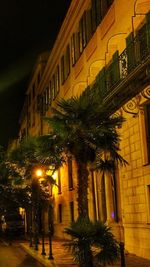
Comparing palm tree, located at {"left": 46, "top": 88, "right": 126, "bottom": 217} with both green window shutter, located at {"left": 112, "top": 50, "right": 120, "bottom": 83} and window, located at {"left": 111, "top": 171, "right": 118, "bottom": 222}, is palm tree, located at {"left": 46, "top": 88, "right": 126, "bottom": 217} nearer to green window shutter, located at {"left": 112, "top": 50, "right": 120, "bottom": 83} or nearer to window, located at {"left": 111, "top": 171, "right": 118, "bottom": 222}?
green window shutter, located at {"left": 112, "top": 50, "right": 120, "bottom": 83}

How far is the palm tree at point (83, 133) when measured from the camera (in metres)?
14.5

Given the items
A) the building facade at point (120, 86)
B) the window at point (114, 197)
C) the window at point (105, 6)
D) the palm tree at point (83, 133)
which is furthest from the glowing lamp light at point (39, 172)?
the palm tree at point (83, 133)

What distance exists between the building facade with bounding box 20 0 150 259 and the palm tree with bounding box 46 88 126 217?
223 cm

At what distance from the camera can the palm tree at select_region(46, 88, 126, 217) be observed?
14.5 metres

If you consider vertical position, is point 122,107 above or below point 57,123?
above

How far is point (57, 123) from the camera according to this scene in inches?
582

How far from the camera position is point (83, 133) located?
573 inches

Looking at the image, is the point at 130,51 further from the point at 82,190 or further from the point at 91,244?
the point at 91,244

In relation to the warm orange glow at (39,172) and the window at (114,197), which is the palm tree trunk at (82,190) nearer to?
the window at (114,197)

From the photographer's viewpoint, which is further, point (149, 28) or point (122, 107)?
point (122, 107)

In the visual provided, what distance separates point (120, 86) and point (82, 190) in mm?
4855

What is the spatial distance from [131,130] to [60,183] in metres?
16.5

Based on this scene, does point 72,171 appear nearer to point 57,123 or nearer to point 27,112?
point 57,123

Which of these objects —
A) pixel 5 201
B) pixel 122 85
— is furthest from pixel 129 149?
pixel 5 201
